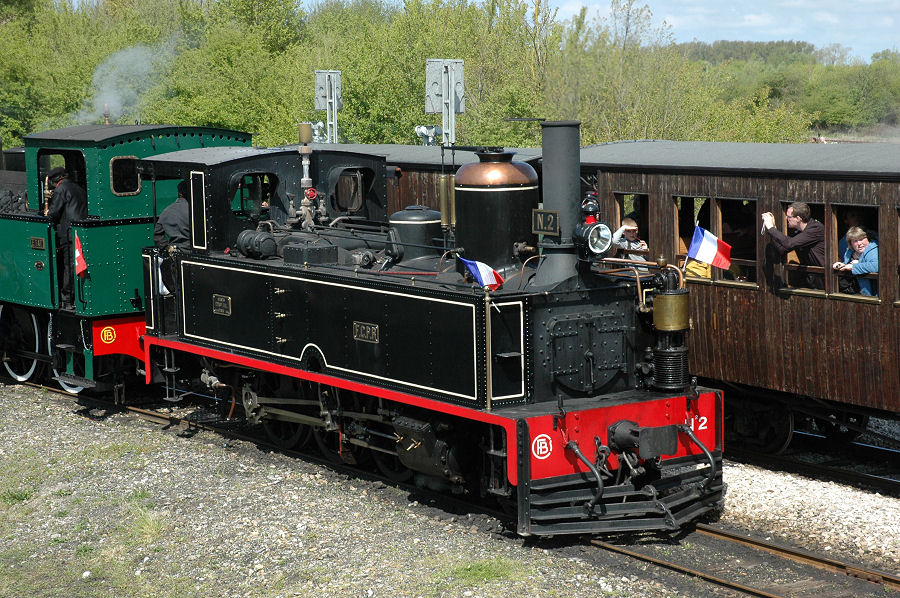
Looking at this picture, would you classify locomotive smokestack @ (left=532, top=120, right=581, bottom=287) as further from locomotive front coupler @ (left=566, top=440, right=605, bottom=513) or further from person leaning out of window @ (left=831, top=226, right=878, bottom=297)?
person leaning out of window @ (left=831, top=226, right=878, bottom=297)

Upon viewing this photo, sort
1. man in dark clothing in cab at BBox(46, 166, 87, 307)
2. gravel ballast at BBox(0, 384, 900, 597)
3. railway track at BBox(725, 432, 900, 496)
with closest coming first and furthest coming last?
1. gravel ballast at BBox(0, 384, 900, 597)
2. railway track at BBox(725, 432, 900, 496)
3. man in dark clothing in cab at BBox(46, 166, 87, 307)

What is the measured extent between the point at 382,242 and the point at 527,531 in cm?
312

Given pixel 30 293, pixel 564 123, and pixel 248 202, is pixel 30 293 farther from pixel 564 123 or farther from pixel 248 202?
pixel 564 123

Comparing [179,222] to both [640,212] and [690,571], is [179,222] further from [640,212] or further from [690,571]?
[690,571]

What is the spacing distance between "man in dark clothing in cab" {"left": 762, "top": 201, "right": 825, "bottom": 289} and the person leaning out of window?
230mm

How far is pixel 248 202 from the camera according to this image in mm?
10297

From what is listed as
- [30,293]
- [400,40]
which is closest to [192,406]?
[30,293]

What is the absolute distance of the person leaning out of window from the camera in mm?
8797

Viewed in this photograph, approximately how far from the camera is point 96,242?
1183 cm

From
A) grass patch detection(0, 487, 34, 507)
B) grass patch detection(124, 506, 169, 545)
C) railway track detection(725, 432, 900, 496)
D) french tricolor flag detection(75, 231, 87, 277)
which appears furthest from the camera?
french tricolor flag detection(75, 231, 87, 277)

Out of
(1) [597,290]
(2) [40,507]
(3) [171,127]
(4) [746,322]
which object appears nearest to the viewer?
(1) [597,290]

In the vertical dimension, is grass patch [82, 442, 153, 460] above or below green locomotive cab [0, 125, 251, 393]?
below

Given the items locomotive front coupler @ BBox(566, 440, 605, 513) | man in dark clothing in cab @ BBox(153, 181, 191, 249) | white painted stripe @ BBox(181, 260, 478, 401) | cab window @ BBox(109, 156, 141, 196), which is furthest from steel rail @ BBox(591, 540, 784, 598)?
cab window @ BBox(109, 156, 141, 196)

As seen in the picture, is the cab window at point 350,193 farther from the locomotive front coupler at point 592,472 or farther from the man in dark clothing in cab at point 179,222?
the locomotive front coupler at point 592,472
